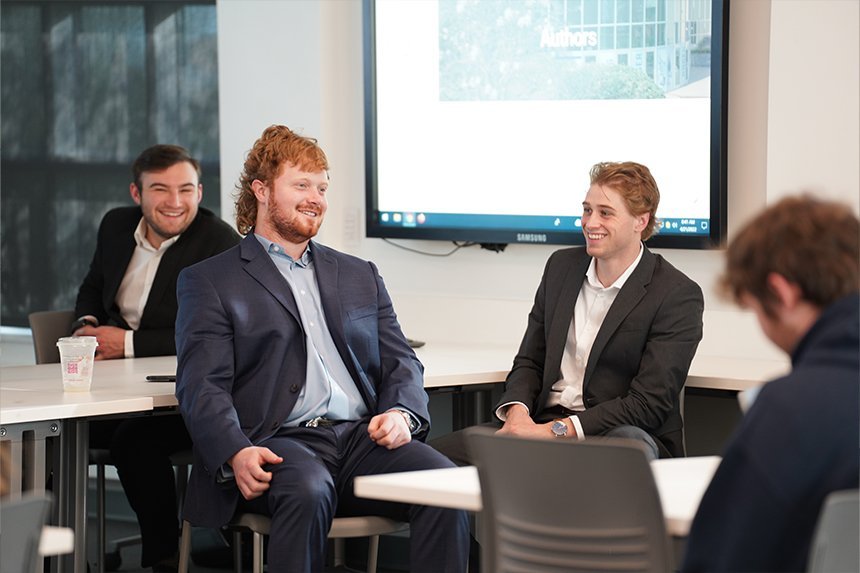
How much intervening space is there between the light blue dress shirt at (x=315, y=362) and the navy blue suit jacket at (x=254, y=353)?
0.02 metres

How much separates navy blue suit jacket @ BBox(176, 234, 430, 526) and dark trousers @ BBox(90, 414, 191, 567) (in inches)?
32.3

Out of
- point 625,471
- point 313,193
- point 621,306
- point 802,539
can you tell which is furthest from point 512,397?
point 802,539

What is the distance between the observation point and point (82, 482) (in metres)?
3.43

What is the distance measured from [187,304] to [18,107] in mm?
3054

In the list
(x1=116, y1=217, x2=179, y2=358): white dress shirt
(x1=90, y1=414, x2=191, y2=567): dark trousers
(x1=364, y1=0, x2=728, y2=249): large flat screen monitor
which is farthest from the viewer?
(x1=116, y1=217, x2=179, y2=358): white dress shirt

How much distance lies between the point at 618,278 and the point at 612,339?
0.65ft

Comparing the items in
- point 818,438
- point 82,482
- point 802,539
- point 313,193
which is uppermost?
point 313,193

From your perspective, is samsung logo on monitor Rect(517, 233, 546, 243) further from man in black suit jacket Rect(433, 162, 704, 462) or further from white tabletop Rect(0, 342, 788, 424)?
man in black suit jacket Rect(433, 162, 704, 462)

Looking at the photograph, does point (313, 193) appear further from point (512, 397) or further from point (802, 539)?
point (802, 539)

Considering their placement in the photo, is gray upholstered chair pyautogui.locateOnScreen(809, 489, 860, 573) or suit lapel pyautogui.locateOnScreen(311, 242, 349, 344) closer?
gray upholstered chair pyautogui.locateOnScreen(809, 489, 860, 573)

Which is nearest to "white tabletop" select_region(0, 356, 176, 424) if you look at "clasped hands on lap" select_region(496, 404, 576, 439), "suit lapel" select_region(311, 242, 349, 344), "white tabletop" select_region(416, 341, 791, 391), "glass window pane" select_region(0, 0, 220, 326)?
"suit lapel" select_region(311, 242, 349, 344)

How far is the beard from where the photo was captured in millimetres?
3510

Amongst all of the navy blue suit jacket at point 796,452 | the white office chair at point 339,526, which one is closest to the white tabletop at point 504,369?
the white office chair at point 339,526

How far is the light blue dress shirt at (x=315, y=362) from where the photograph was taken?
11.3 ft
